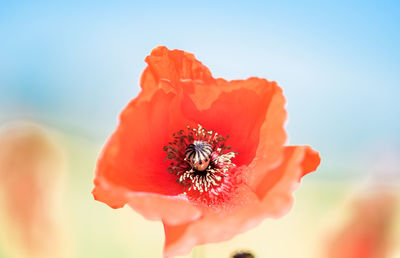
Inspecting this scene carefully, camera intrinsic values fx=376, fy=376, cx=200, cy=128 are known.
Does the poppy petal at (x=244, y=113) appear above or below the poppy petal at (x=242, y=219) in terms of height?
above

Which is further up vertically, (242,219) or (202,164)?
(202,164)

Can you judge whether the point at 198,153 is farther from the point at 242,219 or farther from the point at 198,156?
the point at 242,219

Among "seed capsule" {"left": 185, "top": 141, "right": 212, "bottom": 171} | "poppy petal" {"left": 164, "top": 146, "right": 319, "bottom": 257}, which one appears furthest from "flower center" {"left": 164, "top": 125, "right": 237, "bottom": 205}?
"poppy petal" {"left": 164, "top": 146, "right": 319, "bottom": 257}

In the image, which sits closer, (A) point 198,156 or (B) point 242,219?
(B) point 242,219

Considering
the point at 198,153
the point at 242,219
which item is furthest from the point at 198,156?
the point at 242,219

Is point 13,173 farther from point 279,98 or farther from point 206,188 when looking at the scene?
point 279,98

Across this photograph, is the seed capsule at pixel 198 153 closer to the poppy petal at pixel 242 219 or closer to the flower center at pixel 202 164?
the flower center at pixel 202 164

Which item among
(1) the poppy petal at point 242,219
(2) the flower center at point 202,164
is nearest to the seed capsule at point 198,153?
(2) the flower center at point 202,164
